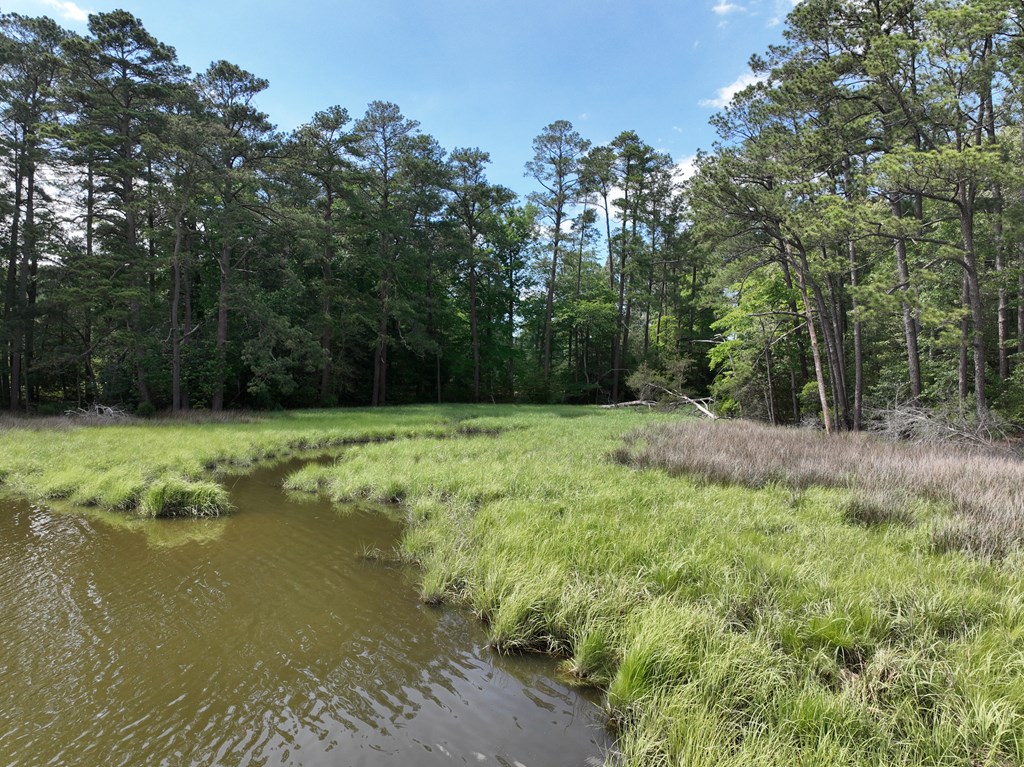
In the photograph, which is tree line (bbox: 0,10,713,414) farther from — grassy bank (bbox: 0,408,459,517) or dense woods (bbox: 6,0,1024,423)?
grassy bank (bbox: 0,408,459,517)

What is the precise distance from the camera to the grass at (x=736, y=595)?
9.77 ft

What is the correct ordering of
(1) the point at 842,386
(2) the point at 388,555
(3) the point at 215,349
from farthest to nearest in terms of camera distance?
(3) the point at 215,349 < (1) the point at 842,386 < (2) the point at 388,555

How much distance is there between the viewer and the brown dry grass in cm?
606

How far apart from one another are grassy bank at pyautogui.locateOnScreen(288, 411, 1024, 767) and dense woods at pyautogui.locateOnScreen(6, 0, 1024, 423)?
10333 mm

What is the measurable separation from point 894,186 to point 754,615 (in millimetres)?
14068

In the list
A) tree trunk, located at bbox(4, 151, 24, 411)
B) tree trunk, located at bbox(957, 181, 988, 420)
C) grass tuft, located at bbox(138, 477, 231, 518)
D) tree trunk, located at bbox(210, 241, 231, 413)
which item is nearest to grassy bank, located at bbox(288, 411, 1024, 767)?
grass tuft, located at bbox(138, 477, 231, 518)

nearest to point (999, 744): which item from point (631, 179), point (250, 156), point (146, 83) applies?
point (250, 156)

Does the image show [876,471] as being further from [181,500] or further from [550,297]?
[550,297]

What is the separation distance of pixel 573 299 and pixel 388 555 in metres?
35.9

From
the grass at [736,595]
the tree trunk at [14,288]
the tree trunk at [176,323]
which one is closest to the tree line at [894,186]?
the grass at [736,595]

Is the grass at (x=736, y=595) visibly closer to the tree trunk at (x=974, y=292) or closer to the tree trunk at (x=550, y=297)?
the tree trunk at (x=974, y=292)

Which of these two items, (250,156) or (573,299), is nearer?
(250,156)

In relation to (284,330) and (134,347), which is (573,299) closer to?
(284,330)

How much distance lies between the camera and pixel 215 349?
23.9 m
